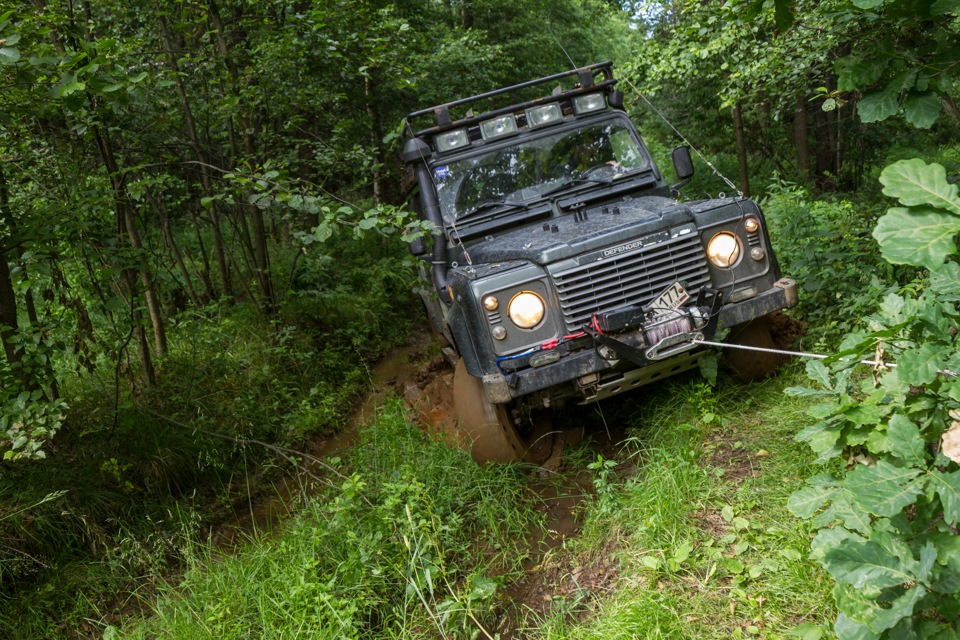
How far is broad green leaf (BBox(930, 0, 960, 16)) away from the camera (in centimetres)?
198

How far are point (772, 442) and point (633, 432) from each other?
1054 mm

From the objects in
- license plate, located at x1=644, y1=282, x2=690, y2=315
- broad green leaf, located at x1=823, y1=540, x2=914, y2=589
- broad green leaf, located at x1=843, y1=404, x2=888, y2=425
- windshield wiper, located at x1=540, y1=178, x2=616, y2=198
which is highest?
windshield wiper, located at x1=540, y1=178, x2=616, y2=198

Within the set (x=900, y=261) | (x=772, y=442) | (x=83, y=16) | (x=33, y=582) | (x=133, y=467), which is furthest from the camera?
(x=83, y=16)

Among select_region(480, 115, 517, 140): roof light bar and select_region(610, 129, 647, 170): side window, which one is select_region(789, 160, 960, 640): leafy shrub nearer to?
select_region(610, 129, 647, 170): side window

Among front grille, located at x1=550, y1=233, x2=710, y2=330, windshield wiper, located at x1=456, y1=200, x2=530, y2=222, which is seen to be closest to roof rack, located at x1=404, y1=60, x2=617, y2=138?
windshield wiper, located at x1=456, y1=200, x2=530, y2=222

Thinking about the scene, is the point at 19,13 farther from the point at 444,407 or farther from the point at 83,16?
the point at 444,407

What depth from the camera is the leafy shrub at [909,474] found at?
166cm

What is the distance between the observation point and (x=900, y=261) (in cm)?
155

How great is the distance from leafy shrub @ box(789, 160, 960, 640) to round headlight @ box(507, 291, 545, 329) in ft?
6.24

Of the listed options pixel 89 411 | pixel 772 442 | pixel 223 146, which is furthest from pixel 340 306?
pixel 772 442

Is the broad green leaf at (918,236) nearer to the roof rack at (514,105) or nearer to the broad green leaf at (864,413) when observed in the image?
the broad green leaf at (864,413)

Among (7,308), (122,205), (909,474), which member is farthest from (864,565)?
(122,205)

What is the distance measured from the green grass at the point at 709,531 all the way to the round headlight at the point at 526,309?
108 cm

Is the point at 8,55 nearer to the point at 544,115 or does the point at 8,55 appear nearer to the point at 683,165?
the point at 544,115
